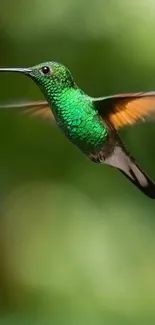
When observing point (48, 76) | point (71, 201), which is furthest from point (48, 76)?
point (71, 201)

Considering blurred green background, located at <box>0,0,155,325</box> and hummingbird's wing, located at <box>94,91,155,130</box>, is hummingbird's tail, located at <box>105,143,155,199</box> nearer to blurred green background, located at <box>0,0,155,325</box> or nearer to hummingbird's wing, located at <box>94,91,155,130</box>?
hummingbird's wing, located at <box>94,91,155,130</box>

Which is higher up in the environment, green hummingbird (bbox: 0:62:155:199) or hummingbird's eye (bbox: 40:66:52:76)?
hummingbird's eye (bbox: 40:66:52:76)

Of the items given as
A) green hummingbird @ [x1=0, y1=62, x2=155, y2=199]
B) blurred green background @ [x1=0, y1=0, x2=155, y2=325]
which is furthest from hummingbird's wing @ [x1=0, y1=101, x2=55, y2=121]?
blurred green background @ [x1=0, y1=0, x2=155, y2=325]

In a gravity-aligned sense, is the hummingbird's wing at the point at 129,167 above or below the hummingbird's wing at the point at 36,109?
below

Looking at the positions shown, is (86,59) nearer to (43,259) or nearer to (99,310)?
(43,259)

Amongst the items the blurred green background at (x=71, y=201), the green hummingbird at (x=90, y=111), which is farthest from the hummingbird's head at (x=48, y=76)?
the blurred green background at (x=71, y=201)

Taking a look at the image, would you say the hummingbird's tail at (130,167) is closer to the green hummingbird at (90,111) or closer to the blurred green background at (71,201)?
the green hummingbird at (90,111)

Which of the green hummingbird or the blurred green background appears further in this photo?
the blurred green background

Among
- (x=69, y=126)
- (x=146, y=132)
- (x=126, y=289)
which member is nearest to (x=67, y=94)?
(x=69, y=126)

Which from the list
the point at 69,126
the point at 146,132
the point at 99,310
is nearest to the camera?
the point at 69,126
